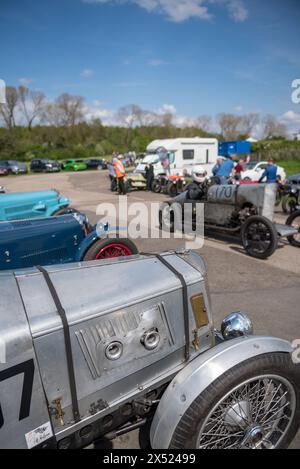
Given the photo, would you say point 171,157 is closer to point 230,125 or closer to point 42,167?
point 42,167

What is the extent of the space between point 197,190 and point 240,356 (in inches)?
225

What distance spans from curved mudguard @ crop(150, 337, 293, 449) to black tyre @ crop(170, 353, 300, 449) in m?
0.03

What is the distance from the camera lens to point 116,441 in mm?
2152

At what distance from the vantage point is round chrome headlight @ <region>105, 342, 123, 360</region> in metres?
1.66

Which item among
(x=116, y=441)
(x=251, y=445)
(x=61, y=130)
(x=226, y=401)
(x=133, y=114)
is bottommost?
(x=116, y=441)

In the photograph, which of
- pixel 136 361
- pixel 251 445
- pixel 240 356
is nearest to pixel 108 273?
pixel 136 361

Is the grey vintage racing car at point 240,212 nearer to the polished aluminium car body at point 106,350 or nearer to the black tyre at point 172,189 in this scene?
the polished aluminium car body at point 106,350

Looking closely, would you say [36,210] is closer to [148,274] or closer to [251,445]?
[148,274]

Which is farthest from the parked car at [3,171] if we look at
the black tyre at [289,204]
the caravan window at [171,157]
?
the black tyre at [289,204]

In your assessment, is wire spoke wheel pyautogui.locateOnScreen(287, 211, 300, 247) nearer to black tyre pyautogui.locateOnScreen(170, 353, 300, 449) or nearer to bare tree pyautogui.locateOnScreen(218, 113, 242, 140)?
black tyre pyautogui.locateOnScreen(170, 353, 300, 449)

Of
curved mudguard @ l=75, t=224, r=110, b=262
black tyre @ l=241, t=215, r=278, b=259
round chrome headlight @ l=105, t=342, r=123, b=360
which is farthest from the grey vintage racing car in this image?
round chrome headlight @ l=105, t=342, r=123, b=360

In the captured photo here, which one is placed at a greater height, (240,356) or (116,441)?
(240,356)

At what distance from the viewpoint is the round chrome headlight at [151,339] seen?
177 centimetres

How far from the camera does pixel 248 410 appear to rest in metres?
1.88
